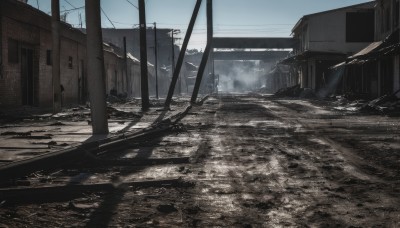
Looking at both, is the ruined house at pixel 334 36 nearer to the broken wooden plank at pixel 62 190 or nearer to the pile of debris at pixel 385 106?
the pile of debris at pixel 385 106

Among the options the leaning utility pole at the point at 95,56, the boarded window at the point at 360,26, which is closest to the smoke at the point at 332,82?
the boarded window at the point at 360,26

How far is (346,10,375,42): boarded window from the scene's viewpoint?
116 ft

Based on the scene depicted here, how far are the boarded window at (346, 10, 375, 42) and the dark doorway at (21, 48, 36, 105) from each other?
26598 millimetres

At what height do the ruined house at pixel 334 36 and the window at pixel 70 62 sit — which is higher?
the ruined house at pixel 334 36

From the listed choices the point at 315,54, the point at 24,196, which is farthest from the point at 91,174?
the point at 315,54

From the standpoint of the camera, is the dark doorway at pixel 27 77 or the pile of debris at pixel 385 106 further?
the dark doorway at pixel 27 77

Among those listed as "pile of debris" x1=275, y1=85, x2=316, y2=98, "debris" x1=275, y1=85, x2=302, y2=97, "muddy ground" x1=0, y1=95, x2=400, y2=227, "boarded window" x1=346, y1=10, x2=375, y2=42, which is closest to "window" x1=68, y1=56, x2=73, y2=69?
"muddy ground" x1=0, y1=95, x2=400, y2=227

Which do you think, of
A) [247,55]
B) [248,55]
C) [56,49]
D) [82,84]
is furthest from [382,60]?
[248,55]

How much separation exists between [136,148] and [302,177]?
3283mm

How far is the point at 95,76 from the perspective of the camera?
8.35 m

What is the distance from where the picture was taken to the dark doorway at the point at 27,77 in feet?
57.5

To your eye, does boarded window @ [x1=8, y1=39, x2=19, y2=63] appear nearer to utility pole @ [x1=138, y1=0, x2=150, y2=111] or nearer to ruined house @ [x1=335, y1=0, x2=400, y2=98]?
utility pole @ [x1=138, y1=0, x2=150, y2=111]

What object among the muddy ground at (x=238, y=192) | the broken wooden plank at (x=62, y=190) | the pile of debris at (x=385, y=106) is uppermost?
the pile of debris at (x=385, y=106)

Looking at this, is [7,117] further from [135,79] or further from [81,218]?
[135,79]
